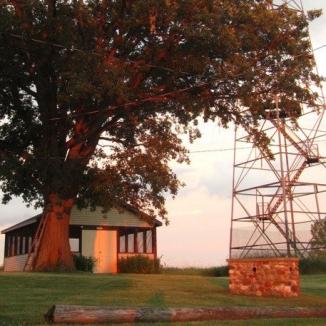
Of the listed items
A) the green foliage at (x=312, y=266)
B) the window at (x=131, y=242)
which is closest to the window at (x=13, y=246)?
the window at (x=131, y=242)

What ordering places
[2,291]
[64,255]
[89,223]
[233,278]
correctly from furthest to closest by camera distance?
[89,223] < [64,255] < [233,278] < [2,291]

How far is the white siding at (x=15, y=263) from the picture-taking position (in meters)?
38.3

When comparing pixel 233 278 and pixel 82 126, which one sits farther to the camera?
pixel 82 126

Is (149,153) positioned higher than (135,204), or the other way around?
(149,153)

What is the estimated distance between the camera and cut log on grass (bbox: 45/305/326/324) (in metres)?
10.6

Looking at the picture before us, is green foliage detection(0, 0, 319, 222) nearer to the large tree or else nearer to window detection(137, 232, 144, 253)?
the large tree

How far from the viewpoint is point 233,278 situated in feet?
57.4

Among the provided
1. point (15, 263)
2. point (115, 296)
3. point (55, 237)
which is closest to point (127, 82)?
point (55, 237)


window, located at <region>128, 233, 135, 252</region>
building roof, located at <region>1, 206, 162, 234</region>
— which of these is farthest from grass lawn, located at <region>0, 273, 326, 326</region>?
window, located at <region>128, 233, 135, 252</region>

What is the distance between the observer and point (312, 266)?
3108 centimetres

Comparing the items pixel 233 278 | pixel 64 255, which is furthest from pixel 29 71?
pixel 233 278

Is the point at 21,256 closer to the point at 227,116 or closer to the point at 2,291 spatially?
the point at 227,116

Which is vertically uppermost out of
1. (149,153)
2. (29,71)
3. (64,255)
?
(29,71)

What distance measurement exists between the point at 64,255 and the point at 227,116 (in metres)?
9.86
